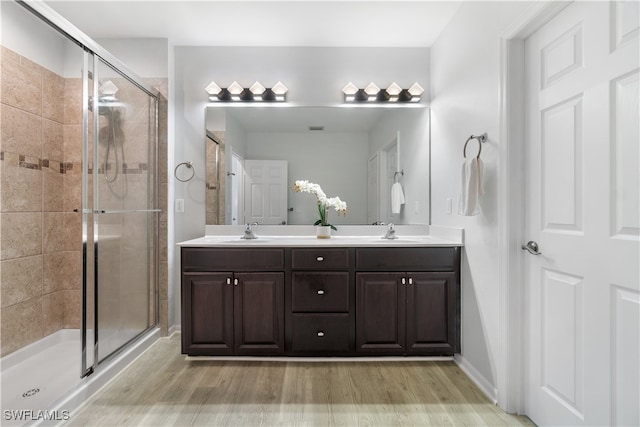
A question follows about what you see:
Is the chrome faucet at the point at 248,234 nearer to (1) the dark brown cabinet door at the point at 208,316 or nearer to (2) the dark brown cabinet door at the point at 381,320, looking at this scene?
(1) the dark brown cabinet door at the point at 208,316

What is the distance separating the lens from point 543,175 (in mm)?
1594

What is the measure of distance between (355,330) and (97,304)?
66.0 inches

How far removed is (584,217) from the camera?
136 centimetres

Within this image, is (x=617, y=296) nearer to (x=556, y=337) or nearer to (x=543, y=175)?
(x=556, y=337)

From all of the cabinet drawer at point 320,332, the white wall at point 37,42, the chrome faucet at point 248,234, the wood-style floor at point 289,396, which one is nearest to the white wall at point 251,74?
the chrome faucet at point 248,234

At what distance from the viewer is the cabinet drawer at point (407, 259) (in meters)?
2.30

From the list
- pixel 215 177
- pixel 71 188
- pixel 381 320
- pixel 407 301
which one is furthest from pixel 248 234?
pixel 71 188

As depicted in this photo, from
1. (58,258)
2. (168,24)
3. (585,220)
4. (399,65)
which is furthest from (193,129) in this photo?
(585,220)

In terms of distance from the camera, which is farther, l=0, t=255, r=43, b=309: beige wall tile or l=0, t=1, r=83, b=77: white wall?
l=0, t=255, r=43, b=309: beige wall tile

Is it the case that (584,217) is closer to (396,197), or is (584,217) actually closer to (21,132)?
(396,197)

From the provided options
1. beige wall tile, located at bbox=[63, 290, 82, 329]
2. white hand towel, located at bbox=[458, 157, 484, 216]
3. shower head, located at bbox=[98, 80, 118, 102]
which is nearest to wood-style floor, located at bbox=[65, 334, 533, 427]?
beige wall tile, located at bbox=[63, 290, 82, 329]

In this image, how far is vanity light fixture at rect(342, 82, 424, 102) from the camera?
2832 millimetres

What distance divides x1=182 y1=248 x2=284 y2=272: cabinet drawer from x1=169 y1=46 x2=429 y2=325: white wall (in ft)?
2.17

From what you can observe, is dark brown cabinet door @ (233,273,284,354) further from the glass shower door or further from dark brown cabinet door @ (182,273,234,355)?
the glass shower door
